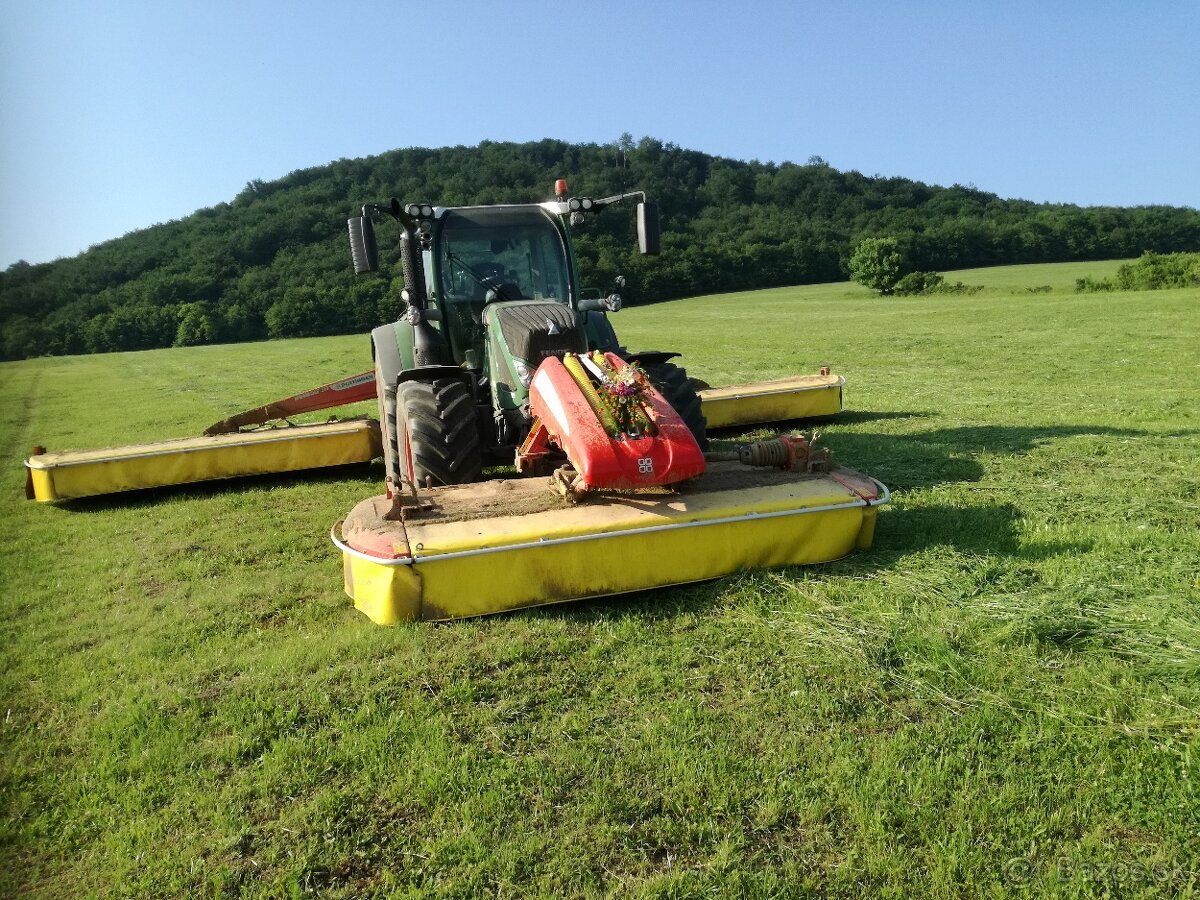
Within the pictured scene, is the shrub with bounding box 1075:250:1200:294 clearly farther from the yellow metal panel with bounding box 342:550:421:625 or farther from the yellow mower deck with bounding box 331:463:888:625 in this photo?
the yellow metal panel with bounding box 342:550:421:625

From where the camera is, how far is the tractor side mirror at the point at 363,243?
273 inches

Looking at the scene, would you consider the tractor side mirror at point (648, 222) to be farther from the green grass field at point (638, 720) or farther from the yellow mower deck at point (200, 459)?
the yellow mower deck at point (200, 459)

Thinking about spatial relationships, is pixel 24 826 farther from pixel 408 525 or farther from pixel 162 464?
pixel 162 464

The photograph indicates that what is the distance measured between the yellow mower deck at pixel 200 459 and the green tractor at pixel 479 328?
0.69 meters

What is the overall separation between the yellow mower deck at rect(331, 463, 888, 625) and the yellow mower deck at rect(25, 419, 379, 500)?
3216mm

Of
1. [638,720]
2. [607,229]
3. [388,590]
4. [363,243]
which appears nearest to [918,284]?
[607,229]

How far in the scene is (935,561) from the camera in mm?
4938

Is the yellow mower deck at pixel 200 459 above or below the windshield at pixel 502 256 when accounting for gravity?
below

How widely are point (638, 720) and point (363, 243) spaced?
4.80 metres

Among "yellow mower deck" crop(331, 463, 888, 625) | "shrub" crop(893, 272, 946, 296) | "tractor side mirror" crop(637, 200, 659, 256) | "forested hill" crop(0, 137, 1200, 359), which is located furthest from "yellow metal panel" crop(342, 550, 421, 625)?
"shrub" crop(893, 272, 946, 296)

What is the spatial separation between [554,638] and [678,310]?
39.5m

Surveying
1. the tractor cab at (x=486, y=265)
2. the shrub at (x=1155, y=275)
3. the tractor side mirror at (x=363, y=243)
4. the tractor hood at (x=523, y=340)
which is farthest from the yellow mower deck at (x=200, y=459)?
the shrub at (x=1155, y=275)

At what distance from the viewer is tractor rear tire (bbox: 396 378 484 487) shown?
577cm

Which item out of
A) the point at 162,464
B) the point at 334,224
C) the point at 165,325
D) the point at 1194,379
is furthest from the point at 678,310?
the point at 162,464
